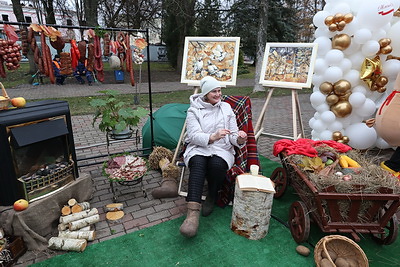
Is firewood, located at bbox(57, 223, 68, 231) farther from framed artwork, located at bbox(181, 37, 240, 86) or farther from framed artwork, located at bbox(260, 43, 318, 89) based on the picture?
framed artwork, located at bbox(260, 43, 318, 89)

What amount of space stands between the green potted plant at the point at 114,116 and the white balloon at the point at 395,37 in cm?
373

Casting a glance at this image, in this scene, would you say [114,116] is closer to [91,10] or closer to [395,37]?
[395,37]

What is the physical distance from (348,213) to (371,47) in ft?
8.62

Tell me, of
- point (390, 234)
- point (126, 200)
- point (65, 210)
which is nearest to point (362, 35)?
point (390, 234)

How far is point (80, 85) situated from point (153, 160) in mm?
10426

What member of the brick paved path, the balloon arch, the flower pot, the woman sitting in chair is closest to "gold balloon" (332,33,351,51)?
the balloon arch

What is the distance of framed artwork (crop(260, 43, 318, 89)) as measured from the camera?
136 inches

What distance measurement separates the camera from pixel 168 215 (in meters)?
2.72

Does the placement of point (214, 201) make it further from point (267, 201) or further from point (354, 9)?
point (354, 9)

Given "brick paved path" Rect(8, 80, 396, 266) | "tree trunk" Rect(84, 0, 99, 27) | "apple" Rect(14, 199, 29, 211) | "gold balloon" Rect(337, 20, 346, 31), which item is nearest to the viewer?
"apple" Rect(14, 199, 29, 211)

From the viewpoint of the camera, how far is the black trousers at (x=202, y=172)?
2.47 meters

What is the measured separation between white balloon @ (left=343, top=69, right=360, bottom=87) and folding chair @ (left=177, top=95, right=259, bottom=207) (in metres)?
1.84

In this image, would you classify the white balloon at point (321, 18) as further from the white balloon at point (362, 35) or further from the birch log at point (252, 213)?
the birch log at point (252, 213)

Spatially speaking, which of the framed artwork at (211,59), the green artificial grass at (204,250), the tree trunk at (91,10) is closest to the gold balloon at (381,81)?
the framed artwork at (211,59)
